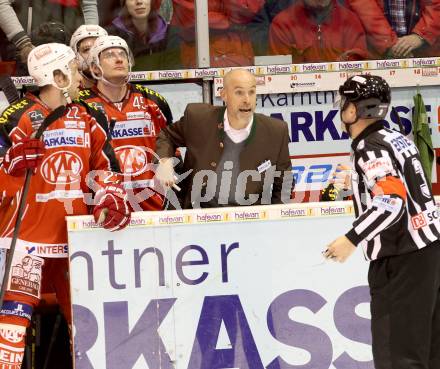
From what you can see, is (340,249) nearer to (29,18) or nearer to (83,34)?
(83,34)

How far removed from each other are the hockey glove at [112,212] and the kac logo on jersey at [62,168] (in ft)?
0.66

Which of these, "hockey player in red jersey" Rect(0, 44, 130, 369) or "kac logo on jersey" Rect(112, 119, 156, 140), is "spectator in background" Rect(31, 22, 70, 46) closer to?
"kac logo on jersey" Rect(112, 119, 156, 140)

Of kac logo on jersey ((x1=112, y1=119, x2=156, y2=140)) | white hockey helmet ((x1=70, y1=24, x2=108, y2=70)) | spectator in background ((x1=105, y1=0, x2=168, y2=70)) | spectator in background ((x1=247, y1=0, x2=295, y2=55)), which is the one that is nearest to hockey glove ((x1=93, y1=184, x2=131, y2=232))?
kac logo on jersey ((x1=112, y1=119, x2=156, y2=140))

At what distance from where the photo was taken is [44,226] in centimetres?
523

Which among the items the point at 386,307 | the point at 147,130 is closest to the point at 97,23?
the point at 147,130

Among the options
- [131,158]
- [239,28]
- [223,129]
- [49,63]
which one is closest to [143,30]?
[239,28]

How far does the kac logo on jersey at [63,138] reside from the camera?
17.0 ft

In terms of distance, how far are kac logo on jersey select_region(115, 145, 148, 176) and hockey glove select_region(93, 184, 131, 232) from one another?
743 millimetres

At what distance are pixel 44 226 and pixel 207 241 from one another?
0.79 metres

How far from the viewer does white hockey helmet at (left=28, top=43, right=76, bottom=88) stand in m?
5.24

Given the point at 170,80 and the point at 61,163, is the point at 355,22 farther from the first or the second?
the point at 61,163

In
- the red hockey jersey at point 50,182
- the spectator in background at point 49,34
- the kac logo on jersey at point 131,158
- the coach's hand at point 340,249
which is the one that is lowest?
the coach's hand at point 340,249

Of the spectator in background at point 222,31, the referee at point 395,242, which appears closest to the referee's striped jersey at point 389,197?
the referee at point 395,242

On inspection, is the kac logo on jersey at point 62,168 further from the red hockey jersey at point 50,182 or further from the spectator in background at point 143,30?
the spectator in background at point 143,30
